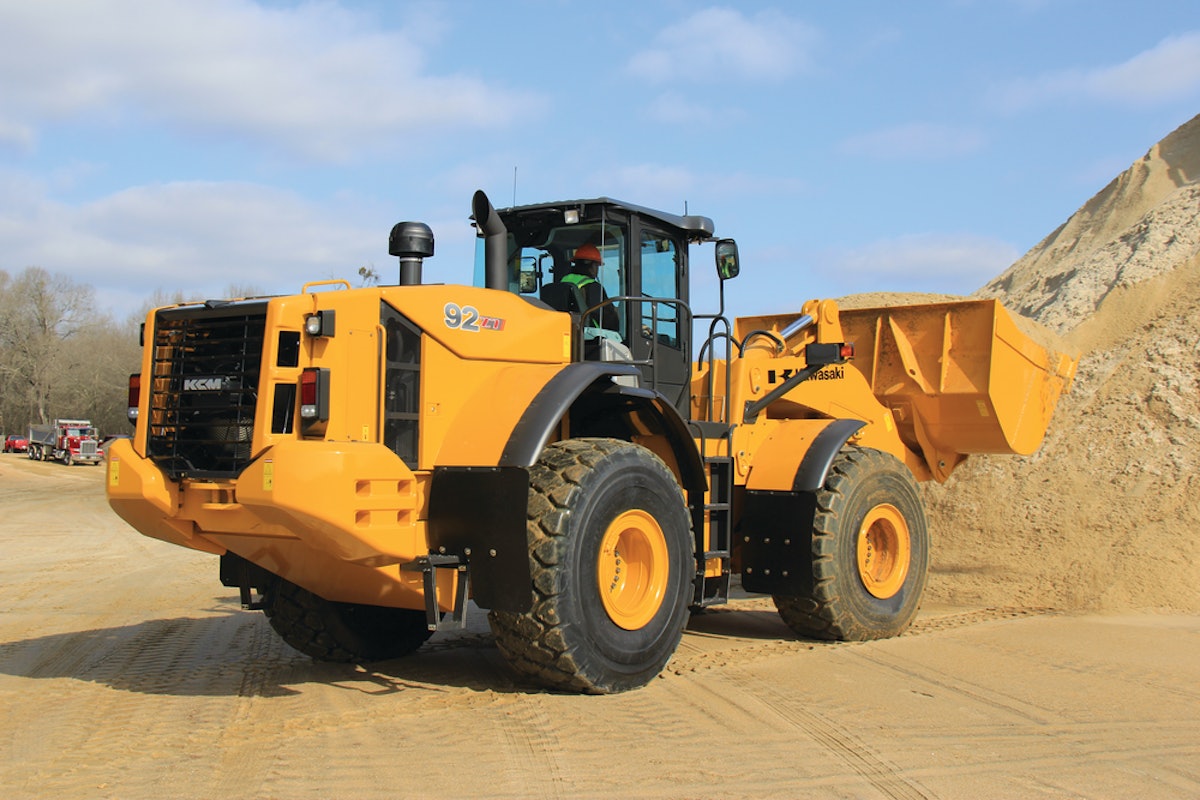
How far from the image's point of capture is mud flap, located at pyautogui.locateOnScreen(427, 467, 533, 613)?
539 centimetres

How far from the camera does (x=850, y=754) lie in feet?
15.6

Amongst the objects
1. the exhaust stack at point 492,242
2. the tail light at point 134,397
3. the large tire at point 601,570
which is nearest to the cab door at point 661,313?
the exhaust stack at point 492,242

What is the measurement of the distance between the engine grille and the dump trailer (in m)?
0.01

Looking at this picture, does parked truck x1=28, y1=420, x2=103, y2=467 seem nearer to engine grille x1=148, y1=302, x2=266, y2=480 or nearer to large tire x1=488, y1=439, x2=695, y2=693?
engine grille x1=148, y1=302, x2=266, y2=480

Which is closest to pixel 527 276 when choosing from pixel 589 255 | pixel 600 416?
pixel 589 255

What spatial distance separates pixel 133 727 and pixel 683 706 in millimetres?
2669

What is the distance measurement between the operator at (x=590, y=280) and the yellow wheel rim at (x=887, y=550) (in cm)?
252

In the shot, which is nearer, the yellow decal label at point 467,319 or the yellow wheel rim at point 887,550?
the yellow decal label at point 467,319

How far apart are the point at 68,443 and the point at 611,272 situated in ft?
144

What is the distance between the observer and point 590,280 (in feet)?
23.3

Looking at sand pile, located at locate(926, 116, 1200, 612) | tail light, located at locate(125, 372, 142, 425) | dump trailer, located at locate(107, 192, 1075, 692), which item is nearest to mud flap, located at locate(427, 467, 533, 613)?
dump trailer, located at locate(107, 192, 1075, 692)

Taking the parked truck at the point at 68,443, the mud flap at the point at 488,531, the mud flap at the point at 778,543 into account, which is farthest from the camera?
the parked truck at the point at 68,443

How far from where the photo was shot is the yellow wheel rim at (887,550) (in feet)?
26.5

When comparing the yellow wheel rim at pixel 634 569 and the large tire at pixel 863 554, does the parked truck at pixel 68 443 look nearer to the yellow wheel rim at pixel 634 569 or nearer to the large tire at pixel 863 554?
the large tire at pixel 863 554
